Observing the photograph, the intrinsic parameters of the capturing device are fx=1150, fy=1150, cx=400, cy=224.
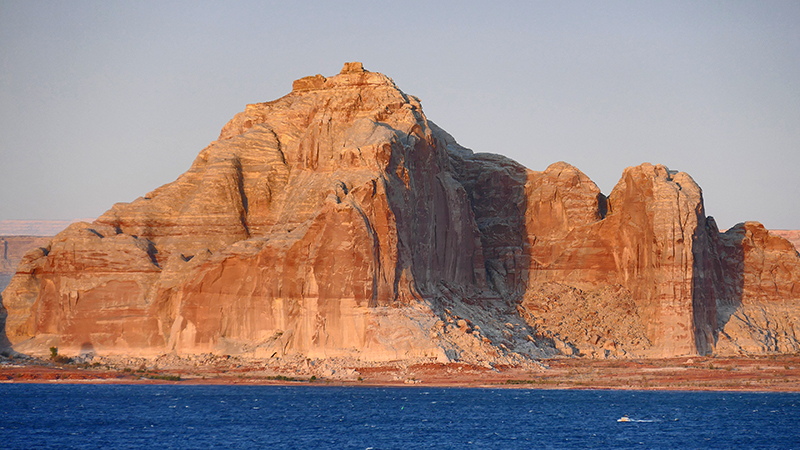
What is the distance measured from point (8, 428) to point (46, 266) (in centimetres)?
3542

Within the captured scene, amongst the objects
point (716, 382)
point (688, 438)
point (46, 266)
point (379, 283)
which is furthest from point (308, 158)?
point (688, 438)

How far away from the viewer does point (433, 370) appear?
83.0 meters

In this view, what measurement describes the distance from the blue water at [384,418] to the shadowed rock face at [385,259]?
8388 millimetres

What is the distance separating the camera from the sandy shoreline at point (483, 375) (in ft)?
265

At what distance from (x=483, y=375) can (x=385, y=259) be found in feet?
38.8

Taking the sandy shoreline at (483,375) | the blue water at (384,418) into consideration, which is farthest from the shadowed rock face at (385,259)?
the blue water at (384,418)

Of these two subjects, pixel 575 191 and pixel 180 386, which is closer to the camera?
pixel 180 386

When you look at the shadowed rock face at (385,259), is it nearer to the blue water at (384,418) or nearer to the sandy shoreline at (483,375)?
the sandy shoreline at (483,375)

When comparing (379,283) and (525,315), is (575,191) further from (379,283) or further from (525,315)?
(379,283)

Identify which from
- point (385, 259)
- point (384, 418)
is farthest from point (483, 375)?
point (384, 418)

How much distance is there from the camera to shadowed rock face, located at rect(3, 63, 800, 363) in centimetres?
8750

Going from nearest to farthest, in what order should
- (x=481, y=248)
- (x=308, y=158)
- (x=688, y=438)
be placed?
(x=688, y=438) < (x=308, y=158) < (x=481, y=248)

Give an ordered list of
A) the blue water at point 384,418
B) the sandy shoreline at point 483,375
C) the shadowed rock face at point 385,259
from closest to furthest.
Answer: the blue water at point 384,418 < the sandy shoreline at point 483,375 < the shadowed rock face at point 385,259

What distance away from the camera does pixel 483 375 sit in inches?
3285
